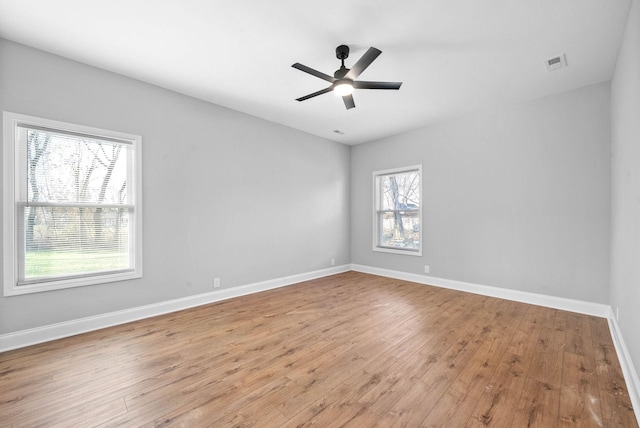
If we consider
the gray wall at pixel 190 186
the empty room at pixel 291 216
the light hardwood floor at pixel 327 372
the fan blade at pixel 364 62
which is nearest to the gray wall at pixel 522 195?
the empty room at pixel 291 216

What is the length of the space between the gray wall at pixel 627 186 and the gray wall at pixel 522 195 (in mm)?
296

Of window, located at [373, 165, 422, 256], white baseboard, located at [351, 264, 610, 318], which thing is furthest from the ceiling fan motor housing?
white baseboard, located at [351, 264, 610, 318]

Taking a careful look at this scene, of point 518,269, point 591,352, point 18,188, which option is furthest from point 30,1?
point 518,269

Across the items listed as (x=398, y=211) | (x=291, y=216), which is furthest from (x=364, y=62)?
(x=398, y=211)

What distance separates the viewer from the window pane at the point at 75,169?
2.74m

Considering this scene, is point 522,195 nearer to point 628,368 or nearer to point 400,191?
point 400,191

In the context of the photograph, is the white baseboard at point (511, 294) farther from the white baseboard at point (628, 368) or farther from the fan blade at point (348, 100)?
the fan blade at point (348, 100)

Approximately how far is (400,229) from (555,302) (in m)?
2.59

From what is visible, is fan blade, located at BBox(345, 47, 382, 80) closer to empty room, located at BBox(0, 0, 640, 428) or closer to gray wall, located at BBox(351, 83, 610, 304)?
empty room, located at BBox(0, 0, 640, 428)

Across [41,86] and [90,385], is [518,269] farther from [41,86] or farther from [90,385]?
[41,86]

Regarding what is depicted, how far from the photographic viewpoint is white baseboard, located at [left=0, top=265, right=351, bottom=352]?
2.61 m

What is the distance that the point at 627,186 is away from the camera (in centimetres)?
236

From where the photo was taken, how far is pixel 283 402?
1.83 meters

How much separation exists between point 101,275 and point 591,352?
5.06 meters
